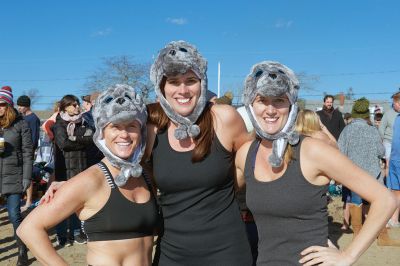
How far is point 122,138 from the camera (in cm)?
237

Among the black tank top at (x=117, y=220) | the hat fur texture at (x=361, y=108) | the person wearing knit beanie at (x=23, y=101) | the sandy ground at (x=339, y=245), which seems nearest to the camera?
the black tank top at (x=117, y=220)

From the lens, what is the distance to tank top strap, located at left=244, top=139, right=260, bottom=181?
7.88 feet

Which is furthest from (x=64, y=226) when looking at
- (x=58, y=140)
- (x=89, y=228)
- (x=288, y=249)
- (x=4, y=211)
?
(x=288, y=249)

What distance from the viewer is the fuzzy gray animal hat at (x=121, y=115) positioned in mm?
2354

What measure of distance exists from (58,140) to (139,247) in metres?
3.84

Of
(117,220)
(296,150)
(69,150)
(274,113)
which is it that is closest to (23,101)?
(69,150)

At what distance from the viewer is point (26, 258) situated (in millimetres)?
5566

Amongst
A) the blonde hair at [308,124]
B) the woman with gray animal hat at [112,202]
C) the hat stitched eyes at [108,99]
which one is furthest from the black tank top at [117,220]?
the blonde hair at [308,124]

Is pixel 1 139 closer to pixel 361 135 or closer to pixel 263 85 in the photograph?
pixel 263 85

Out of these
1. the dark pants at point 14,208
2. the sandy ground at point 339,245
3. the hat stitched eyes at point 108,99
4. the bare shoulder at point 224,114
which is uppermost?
the hat stitched eyes at point 108,99

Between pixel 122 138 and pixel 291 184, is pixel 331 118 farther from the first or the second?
pixel 122 138

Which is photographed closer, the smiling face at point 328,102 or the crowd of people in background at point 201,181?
the crowd of people in background at point 201,181

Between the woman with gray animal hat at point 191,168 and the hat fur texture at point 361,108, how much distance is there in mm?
4076

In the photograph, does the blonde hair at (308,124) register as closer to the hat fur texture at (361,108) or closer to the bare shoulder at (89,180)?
the hat fur texture at (361,108)
